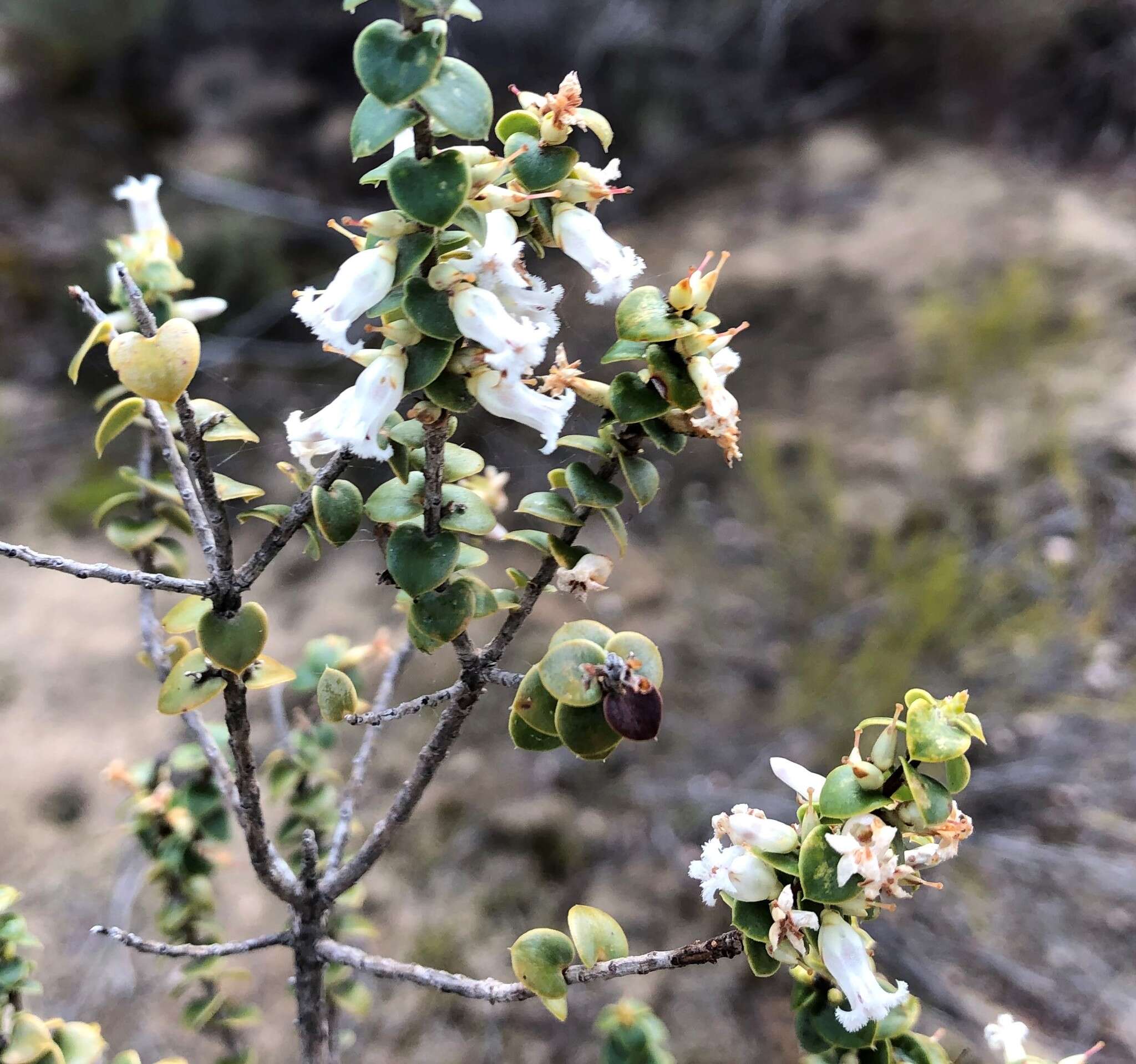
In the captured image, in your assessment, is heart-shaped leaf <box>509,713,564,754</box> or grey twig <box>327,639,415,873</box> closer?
heart-shaped leaf <box>509,713,564,754</box>

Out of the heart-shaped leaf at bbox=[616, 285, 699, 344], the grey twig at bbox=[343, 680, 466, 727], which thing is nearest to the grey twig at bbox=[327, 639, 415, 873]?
the grey twig at bbox=[343, 680, 466, 727]

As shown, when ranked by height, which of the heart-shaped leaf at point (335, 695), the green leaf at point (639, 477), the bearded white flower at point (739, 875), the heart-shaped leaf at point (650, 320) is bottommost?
the heart-shaped leaf at point (335, 695)

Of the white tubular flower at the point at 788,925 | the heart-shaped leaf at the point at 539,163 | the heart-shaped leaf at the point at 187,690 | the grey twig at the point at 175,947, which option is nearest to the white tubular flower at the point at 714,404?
the heart-shaped leaf at the point at 539,163

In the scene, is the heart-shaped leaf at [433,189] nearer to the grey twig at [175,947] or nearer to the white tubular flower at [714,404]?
the white tubular flower at [714,404]

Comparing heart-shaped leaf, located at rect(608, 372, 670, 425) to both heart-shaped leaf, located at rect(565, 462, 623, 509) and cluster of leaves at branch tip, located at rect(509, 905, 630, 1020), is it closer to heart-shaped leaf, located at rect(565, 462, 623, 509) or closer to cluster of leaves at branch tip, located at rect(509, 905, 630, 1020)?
heart-shaped leaf, located at rect(565, 462, 623, 509)

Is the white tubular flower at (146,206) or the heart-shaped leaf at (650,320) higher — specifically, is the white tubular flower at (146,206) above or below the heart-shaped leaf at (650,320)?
below

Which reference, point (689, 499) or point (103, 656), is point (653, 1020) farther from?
point (103, 656)
